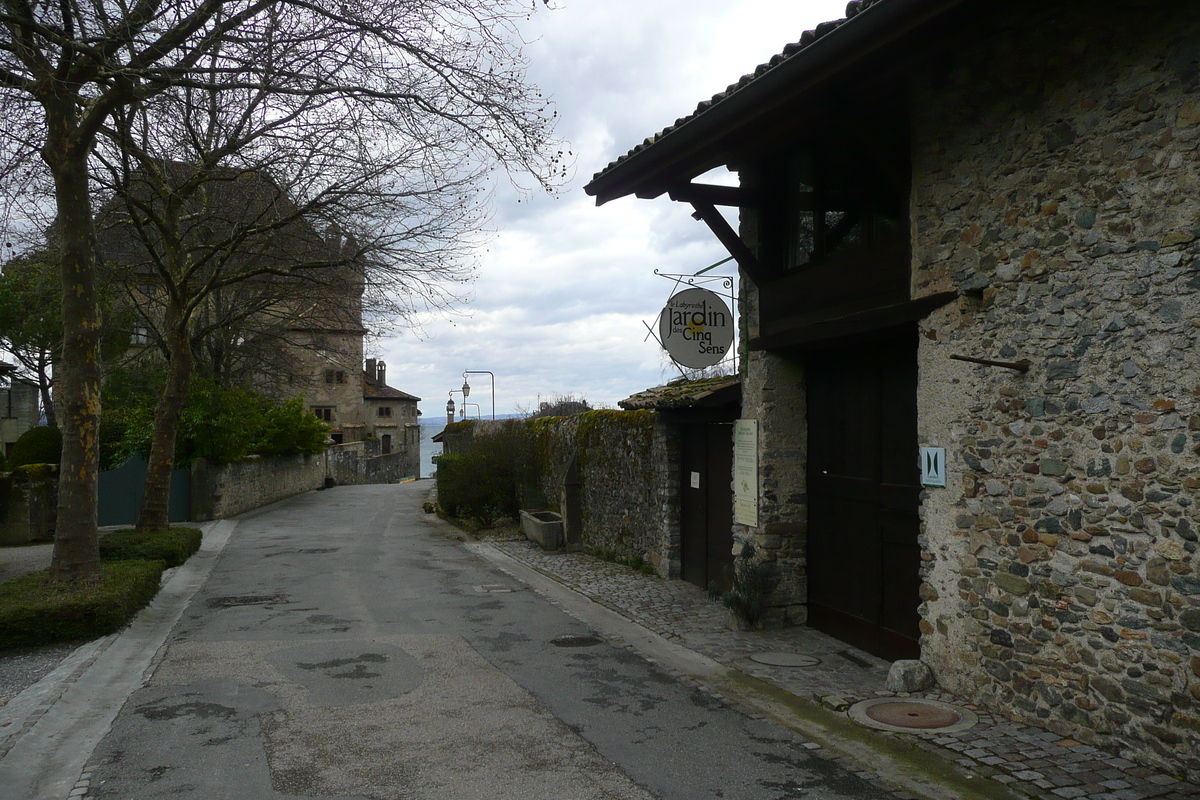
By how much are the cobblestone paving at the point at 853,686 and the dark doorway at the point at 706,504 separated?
35 cm

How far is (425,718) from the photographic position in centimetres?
555

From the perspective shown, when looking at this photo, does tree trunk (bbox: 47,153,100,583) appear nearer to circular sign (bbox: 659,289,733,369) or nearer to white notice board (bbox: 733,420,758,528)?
circular sign (bbox: 659,289,733,369)

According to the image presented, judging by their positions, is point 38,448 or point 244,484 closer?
point 38,448

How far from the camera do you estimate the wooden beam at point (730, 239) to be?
7.87m

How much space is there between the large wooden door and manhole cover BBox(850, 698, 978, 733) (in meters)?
1.04

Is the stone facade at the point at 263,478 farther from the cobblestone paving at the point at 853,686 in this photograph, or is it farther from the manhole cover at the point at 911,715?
the manhole cover at the point at 911,715

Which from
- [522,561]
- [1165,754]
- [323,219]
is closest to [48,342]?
[323,219]

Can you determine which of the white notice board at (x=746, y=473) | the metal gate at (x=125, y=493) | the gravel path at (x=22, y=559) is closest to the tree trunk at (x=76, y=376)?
the gravel path at (x=22, y=559)

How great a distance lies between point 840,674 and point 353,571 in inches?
327

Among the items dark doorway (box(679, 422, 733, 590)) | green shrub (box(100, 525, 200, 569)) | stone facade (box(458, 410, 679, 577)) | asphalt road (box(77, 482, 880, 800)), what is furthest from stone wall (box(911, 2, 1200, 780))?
green shrub (box(100, 525, 200, 569))

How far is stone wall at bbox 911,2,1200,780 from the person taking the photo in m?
4.42

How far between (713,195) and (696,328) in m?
2.04

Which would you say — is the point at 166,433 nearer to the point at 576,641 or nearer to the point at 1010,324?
the point at 576,641

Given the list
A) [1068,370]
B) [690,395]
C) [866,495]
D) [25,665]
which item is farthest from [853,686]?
[25,665]
